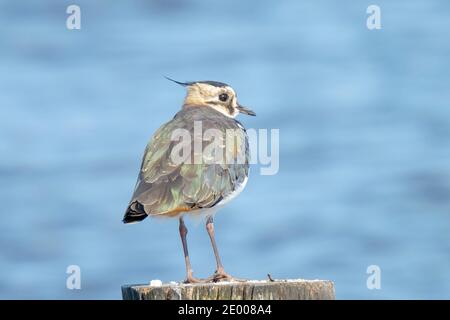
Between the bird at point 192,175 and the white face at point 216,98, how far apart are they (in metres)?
0.62

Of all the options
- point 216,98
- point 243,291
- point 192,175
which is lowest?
point 243,291

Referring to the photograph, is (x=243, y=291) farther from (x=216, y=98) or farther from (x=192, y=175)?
(x=216, y=98)

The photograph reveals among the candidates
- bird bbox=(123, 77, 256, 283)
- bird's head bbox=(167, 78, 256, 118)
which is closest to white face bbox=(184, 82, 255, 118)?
bird's head bbox=(167, 78, 256, 118)

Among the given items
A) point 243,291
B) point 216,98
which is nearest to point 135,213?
point 243,291

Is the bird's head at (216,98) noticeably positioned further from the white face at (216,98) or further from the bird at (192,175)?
the bird at (192,175)

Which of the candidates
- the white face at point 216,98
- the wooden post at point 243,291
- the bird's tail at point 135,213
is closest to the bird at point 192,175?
the bird's tail at point 135,213

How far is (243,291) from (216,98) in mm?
3868

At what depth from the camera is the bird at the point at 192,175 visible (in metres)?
10.3

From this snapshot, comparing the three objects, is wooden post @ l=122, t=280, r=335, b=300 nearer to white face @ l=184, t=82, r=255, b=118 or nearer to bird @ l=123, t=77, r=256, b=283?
bird @ l=123, t=77, r=256, b=283

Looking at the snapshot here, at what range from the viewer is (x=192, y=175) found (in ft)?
34.7
